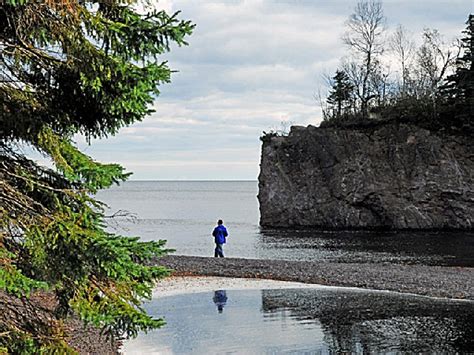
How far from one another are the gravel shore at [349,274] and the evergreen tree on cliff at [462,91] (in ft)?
110

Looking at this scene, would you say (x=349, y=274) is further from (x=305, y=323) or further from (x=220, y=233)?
(x=305, y=323)

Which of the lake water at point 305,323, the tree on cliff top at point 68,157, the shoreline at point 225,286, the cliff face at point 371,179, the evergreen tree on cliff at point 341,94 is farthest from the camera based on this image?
the evergreen tree on cliff at point 341,94

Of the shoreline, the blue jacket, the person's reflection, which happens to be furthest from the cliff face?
the person's reflection

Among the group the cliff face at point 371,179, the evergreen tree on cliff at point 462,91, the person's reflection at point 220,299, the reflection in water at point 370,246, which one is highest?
the evergreen tree on cliff at point 462,91

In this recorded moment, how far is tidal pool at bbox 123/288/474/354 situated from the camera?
14078 mm

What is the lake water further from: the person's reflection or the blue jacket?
the blue jacket

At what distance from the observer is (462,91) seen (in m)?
60.8

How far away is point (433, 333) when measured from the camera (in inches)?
602

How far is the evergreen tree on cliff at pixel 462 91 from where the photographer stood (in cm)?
5912

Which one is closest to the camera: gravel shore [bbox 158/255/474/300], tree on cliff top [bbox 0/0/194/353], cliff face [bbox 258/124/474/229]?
tree on cliff top [bbox 0/0/194/353]

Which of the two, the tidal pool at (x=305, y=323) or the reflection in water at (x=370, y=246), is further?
the reflection in water at (x=370, y=246)

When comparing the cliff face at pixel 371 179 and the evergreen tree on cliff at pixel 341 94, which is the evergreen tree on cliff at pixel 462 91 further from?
the evergreen tree on cliff at pixel 341 94

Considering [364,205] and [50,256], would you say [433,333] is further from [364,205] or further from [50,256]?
[364,205]

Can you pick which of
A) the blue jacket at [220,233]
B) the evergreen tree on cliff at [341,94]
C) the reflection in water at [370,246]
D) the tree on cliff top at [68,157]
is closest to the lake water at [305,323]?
the tree on cliff top at [68,157]
